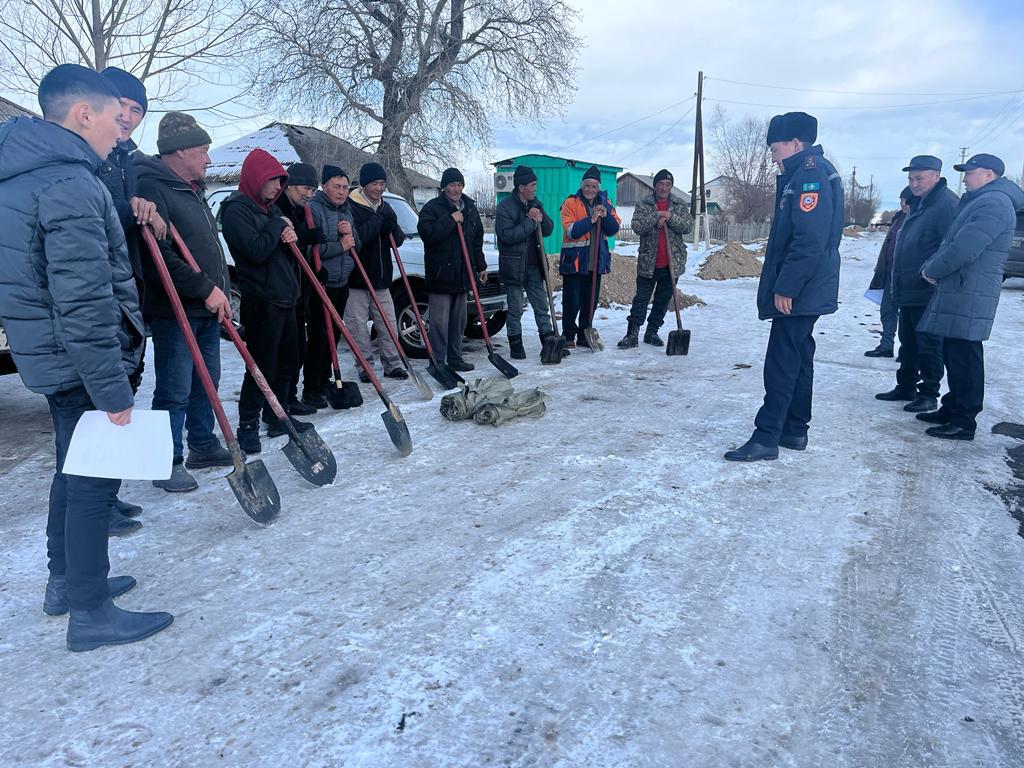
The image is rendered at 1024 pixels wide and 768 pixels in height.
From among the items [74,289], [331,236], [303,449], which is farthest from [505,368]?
[74,289]

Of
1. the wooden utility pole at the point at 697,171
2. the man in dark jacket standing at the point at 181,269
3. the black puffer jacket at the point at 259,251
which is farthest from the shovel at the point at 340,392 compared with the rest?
the wooden utility pole at the point at 697,171

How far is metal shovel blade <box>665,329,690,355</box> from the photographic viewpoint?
746 centimetres

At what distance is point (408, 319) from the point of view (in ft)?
24.2

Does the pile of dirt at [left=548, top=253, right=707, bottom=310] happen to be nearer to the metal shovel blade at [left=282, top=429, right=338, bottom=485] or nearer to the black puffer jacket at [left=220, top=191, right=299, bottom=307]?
the black puffer jacket at [left=220, top=191, right=299, bottom=307]

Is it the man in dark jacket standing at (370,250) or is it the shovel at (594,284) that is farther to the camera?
the shovel at (594,284)

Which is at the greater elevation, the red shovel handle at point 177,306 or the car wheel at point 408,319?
the red shovel handle at point 177,306

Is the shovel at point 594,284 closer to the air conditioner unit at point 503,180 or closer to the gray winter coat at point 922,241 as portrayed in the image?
the gray winter coat at point 922,241

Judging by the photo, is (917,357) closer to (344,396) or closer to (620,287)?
(344,396)

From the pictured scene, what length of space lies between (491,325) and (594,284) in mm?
1541

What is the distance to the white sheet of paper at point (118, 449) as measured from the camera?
7.64 feet

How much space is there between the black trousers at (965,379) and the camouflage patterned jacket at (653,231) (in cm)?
331

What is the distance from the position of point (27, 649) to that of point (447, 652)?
1.49 m

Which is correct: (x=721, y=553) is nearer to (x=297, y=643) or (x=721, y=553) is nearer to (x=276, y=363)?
(x=297, y=643)

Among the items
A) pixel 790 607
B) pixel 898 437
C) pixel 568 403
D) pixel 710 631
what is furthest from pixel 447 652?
pixel 898 437
